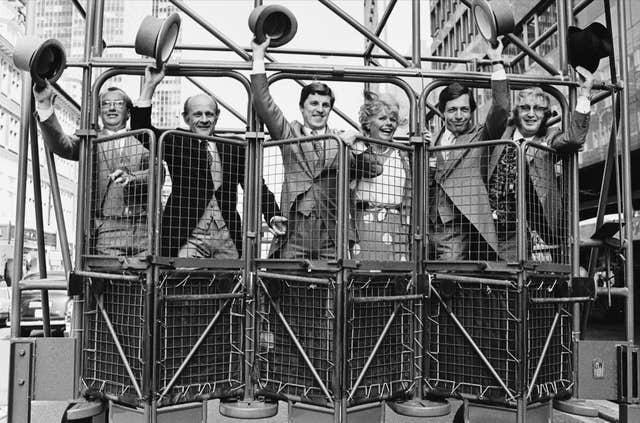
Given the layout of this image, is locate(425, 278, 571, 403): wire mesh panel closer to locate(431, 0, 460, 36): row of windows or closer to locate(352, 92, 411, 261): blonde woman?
locate(352, 92, 411, 261): blonde woman

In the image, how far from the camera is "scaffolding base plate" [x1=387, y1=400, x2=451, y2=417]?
4246mm

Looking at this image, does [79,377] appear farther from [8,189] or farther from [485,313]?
[8,189]

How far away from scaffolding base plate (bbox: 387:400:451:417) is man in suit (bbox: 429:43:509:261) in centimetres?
97

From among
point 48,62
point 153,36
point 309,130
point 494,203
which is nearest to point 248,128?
point 309,130

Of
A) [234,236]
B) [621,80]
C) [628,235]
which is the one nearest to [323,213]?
[234,236]

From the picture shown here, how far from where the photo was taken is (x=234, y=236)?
4445 millimetres

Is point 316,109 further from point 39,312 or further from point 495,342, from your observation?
point 39,312

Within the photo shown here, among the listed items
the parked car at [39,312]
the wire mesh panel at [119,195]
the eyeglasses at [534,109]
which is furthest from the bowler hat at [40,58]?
the parked car at [39,312]

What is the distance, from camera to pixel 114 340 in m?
4.02

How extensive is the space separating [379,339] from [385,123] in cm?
154

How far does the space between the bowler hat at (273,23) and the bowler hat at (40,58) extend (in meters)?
1.23

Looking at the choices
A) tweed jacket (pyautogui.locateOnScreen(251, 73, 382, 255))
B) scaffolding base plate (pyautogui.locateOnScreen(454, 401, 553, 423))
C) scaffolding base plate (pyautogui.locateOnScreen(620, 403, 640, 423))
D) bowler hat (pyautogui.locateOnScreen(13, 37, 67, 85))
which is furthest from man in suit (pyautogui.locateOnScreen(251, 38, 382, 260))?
scaffolding base plate (pyautogui.locateOnScreen(620, 403, 640, 423))

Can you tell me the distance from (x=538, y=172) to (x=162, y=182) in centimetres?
247

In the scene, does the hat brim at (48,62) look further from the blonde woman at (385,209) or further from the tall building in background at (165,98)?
the blonde woman at (385,209)
